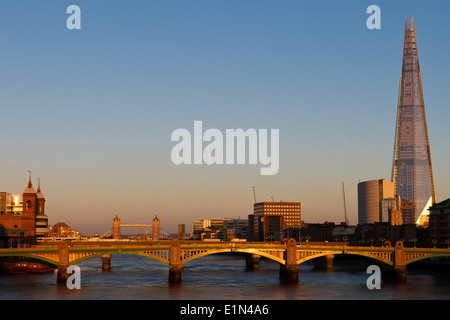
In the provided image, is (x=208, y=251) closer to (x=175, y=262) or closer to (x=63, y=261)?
(x=175, y=262)

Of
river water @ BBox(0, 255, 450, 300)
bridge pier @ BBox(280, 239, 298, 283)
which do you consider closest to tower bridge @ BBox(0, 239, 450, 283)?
bridge pier @ BBox(280, 239, 298, 283)

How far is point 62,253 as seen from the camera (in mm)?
133750

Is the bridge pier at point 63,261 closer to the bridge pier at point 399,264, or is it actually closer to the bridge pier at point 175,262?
the bridge pier at point 175,262

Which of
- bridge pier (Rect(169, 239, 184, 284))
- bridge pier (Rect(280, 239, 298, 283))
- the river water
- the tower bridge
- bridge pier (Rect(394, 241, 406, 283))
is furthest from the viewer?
bridge pier (Rect(280, 239, 298, 283))

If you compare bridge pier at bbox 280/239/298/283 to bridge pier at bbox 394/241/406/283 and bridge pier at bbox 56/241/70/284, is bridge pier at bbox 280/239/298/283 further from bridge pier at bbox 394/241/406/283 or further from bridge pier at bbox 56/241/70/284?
bridge pier at bbox 56/241/70/284

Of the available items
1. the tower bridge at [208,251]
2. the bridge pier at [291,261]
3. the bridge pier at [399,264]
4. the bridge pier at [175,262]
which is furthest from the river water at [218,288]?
the tower bridge at [208,251]

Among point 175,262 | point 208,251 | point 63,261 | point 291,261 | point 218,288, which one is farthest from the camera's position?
point 208,251

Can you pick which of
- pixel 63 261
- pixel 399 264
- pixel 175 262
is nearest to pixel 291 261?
pixel 399 264

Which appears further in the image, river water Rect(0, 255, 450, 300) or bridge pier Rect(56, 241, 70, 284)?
bridge pier Rect(56, 241, 70, 284)

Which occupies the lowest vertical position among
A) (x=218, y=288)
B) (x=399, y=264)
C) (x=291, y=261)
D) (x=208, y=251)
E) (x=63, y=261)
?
(x=218, y=288)
